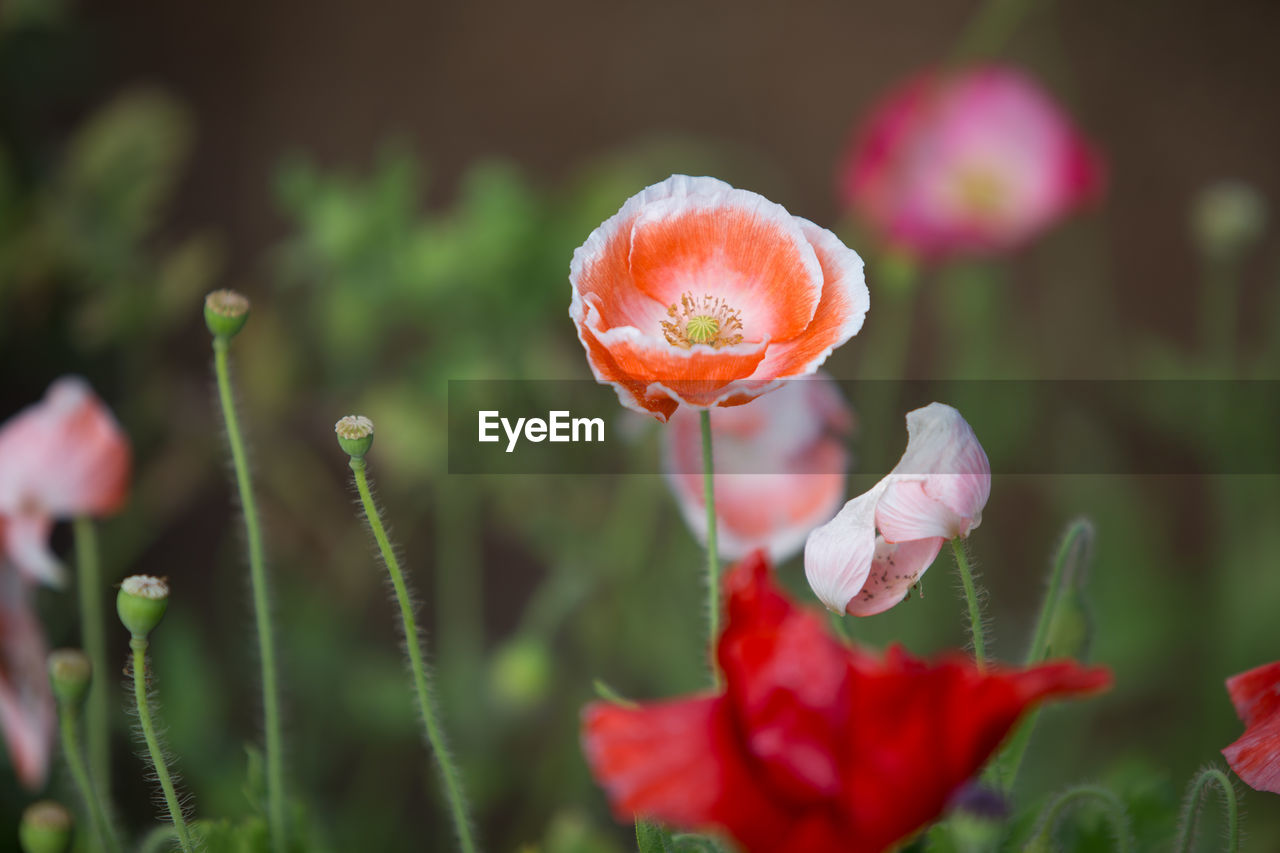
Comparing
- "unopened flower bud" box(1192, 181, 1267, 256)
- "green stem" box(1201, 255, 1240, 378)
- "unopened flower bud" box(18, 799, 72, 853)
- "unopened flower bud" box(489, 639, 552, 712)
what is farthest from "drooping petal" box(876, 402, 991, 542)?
"green stem" box(1201, 255, 1240, 378)

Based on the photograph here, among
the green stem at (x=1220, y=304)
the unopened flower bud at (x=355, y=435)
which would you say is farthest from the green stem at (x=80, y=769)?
the green stem at (x=1220, y=304)

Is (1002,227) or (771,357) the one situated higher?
(1002,227)

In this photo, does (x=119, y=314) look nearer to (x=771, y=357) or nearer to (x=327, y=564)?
(x=327, y=564)

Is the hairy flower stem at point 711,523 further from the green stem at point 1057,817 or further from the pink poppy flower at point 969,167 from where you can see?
the pink poppy flower at point 969,167

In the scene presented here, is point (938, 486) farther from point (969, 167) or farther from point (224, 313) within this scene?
point (969, 167)

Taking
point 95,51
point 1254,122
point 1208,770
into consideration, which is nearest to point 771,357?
point 1208,770
